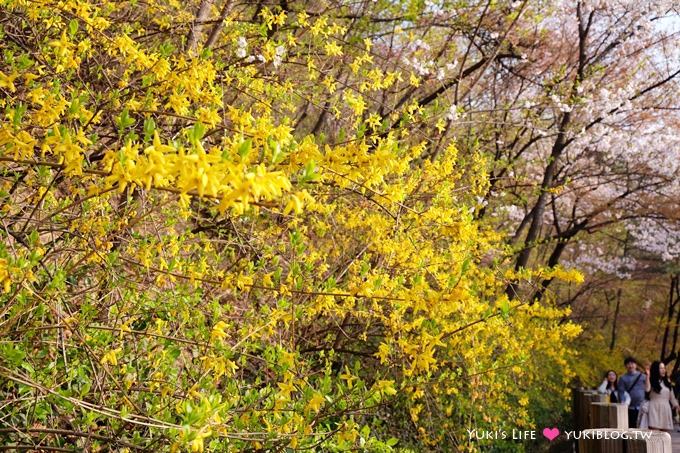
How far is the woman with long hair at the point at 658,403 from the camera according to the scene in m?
9.58

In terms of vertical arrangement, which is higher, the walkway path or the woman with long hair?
the woman with long hair

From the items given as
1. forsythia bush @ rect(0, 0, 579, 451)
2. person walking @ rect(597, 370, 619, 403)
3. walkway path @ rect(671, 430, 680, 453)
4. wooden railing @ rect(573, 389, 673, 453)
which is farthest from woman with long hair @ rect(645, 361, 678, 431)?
forsythia bush @ rect(0, 0, 579, 451)

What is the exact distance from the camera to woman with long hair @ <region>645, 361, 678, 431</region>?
958cm

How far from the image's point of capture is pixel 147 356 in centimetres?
368

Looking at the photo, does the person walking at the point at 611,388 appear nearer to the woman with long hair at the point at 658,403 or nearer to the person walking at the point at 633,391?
the person walking at the point at 633,391

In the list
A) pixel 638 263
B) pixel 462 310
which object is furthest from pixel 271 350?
pixel 638 263

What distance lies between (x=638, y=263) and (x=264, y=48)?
18974mm

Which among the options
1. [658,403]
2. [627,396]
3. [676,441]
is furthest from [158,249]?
[676,441]

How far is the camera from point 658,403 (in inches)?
381

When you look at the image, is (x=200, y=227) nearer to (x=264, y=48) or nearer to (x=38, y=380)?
(x=264, y=48)

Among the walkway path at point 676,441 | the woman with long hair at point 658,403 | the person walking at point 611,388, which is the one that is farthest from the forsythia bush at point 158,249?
the person walking at point 611,388

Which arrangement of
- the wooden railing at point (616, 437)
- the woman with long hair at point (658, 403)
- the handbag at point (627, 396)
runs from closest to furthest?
the wooden railing at point (616, 437), the woman with long hair at point (658, 403), the handbag at point (627, 396)

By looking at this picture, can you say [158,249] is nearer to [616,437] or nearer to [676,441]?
[616,437]

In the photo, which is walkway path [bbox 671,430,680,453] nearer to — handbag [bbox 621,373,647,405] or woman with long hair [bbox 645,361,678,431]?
woman with long hair [bbox 645,361,678,431]
